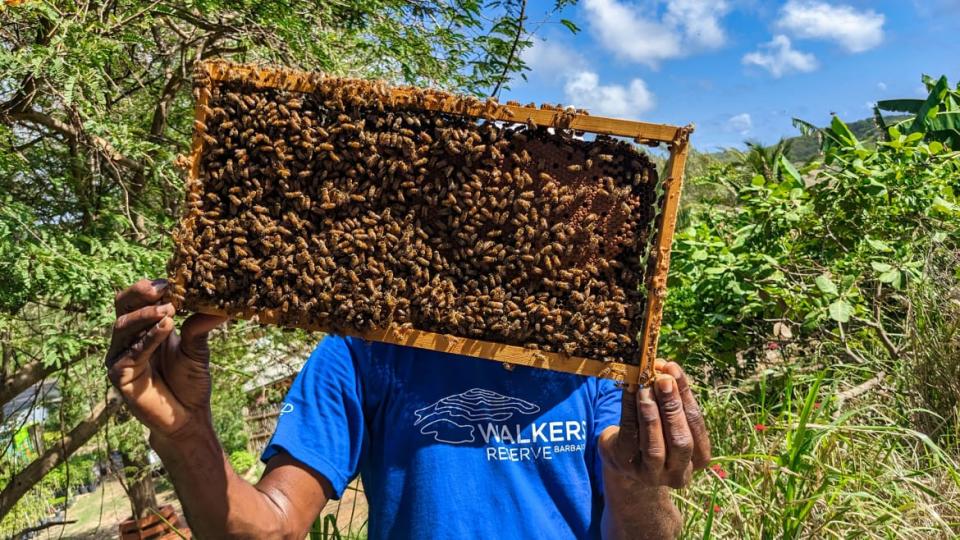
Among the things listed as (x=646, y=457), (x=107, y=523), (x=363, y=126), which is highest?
(x=363, y=126)

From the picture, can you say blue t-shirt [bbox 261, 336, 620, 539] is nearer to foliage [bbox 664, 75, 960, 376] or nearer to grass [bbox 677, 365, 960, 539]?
grass [bbox 677, 365, 960, 539]

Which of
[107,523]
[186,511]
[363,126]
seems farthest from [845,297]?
[107,523]

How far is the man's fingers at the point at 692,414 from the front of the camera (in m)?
2.56

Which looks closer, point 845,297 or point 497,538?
point 497,538

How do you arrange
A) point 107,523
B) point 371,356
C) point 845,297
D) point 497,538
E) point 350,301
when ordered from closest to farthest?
point 350,301, point 497,538, point 371,356, point 845,297, point 107,523

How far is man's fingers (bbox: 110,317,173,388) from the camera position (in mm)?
2248

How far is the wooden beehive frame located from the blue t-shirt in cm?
40

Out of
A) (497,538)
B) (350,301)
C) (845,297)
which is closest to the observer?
(350,301)

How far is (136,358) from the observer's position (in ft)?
7.46

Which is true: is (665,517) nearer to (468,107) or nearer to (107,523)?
(468,107)

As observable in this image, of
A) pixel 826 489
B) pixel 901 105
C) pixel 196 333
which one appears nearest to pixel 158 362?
pixel 196 333

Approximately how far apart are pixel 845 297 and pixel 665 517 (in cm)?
527

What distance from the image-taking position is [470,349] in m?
2.51

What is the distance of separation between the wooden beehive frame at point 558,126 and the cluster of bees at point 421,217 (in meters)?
0.03
